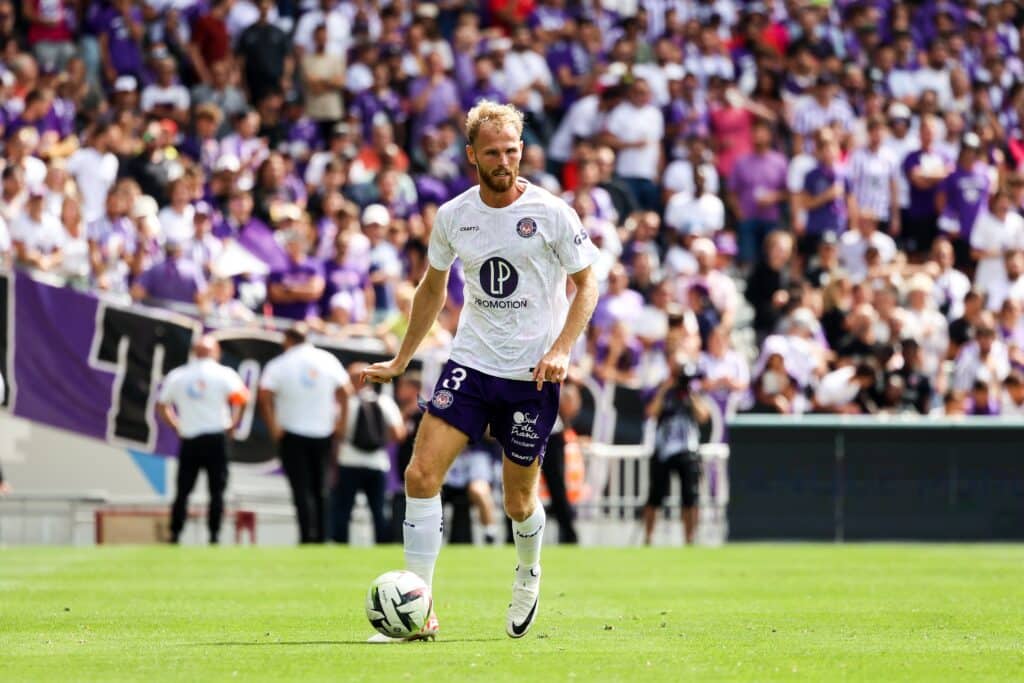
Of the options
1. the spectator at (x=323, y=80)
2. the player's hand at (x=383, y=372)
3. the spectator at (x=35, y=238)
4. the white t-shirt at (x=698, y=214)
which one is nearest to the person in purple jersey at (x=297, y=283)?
the spectator at (x=35, y=238)

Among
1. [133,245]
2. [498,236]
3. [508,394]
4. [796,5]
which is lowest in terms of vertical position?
[508,394]

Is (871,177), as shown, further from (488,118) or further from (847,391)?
(488,118)

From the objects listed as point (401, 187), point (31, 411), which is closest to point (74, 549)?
point (31, 411)

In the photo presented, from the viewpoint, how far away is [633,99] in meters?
25.7

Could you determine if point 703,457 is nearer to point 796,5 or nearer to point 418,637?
point 796,5

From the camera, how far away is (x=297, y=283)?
22391 mm

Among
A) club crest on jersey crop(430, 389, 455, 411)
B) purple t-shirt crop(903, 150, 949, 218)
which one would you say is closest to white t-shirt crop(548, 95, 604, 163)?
purple t-shirt crop(903, 150, 949, 218)

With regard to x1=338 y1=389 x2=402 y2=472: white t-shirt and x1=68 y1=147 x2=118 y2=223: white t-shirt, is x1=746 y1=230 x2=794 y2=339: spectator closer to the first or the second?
x1=338 y1=389 x2=402 y2=472: white t-shirt

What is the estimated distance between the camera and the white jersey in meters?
9.27

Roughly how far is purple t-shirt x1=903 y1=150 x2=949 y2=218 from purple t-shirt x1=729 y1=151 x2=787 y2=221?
5.91ft

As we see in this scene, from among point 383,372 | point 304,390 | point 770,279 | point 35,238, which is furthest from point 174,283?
point 383,372

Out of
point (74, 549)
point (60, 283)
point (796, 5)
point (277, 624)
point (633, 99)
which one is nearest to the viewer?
point (277, 624)

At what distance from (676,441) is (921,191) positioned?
674 centimetres

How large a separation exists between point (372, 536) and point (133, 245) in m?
4.19
